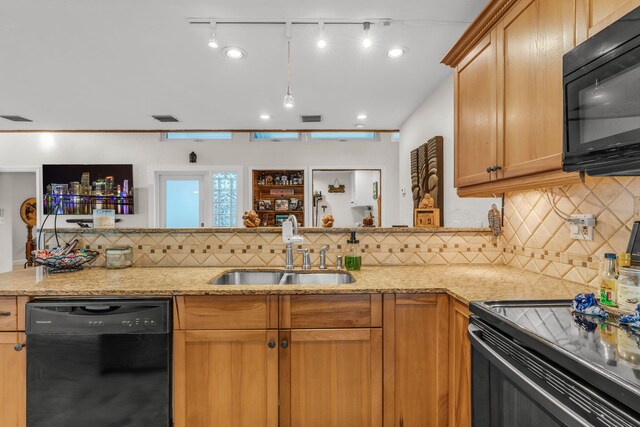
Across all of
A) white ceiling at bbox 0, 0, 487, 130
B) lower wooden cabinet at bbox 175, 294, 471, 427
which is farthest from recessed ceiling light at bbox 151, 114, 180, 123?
lower wooden cabinet at bbox 175, 294, 471, 427

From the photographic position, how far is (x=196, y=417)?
152cm

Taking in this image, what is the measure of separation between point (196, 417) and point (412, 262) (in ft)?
4.87

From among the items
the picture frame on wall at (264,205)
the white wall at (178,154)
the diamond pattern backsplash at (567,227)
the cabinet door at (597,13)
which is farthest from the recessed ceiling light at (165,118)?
the cabinet door at (597,13)

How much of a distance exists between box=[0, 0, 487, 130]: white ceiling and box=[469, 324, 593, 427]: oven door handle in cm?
194

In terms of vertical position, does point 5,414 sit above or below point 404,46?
below

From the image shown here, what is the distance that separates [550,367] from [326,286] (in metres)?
0.93

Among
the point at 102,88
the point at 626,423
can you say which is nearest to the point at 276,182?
the point at 102,88

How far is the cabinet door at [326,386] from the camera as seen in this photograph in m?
1.53

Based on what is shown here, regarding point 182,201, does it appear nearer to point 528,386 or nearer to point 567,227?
point 567,227

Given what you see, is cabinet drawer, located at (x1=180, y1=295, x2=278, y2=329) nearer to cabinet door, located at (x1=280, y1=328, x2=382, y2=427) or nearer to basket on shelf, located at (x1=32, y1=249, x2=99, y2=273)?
cabinet door, located at (x1=280, y1=328, x2=382, y2=427)

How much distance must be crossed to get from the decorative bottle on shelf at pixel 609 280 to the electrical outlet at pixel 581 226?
29 centimetres

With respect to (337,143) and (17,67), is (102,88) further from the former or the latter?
(337,143)

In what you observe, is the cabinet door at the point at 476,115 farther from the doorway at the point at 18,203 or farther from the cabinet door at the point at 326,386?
the doorway at the point at 18,203

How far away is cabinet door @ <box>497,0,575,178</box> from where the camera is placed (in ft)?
3.98
